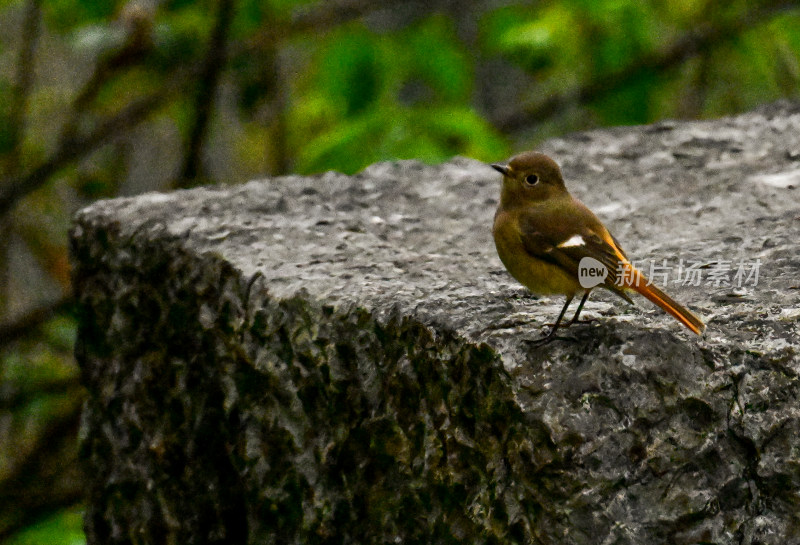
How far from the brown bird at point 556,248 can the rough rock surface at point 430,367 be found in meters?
0.09

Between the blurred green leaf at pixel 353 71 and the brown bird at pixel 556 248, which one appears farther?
the blurred green leaf at pixel 353 71

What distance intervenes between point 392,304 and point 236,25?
9.71 ft

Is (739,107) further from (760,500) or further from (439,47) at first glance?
(760,500)

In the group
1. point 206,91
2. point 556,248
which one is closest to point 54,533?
point 206,91

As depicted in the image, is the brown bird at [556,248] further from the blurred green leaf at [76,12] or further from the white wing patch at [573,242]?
the blurred green leaf at [76,12]

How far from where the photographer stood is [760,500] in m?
1.98

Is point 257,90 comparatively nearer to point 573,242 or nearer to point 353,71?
point 353,71

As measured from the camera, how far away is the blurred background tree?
440 cm

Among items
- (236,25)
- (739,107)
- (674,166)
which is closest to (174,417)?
(674,166)

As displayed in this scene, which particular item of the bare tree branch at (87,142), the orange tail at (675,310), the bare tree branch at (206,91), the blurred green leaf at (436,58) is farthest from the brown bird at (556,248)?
the blurred green leaf at (436,58)

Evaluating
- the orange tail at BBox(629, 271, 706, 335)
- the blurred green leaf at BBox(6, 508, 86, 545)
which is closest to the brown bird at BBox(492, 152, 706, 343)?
the orange tail at BBox(629, 271, 706, 335)

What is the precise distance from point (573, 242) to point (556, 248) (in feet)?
0.15

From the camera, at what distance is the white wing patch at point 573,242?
224 centimetres

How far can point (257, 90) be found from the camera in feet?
19.1
